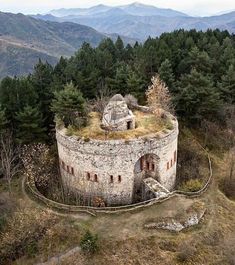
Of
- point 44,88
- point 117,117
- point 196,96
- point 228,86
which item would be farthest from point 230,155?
point 44,88

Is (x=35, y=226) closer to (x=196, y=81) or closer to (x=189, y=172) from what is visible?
(x=189, y=172)

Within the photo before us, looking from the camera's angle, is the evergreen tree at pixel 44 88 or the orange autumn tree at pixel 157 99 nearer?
the orange autumn tree at pixel 157 99

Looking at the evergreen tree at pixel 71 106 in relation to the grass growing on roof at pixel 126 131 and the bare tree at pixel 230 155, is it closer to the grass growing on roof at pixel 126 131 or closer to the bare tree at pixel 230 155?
the grass growing on roof at pixel 126 131

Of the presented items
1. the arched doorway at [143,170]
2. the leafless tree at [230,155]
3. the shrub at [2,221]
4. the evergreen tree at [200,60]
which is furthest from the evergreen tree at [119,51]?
the shrub at [2,221]

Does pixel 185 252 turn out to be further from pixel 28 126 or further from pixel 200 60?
pixel 200 60

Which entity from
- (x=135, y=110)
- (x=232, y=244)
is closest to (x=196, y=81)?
(x=135, y=110)

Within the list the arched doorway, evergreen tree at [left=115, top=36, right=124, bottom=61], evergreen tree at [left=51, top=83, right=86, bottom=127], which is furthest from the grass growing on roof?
evergreen tree at [left=115, top=36, right=124, bottom=61]

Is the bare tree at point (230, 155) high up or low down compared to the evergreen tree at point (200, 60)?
down

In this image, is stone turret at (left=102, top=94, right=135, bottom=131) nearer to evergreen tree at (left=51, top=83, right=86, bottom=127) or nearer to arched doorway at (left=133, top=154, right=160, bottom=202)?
evergreen tree at (left=51, top=83, right=86, bottom=127)
